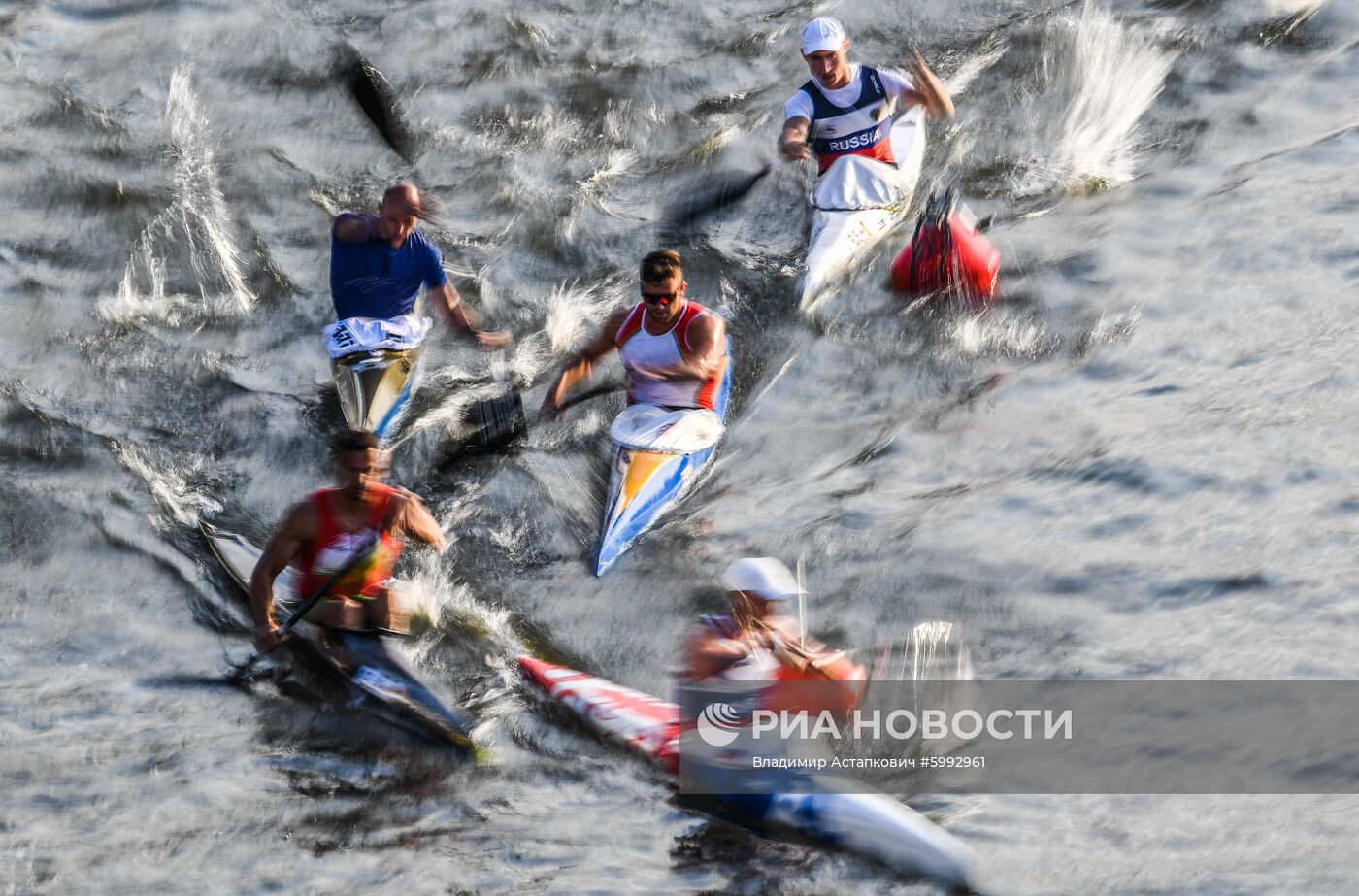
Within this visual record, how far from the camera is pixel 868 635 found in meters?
5.93

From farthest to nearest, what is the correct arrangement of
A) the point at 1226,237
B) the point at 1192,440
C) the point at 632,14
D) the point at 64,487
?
the point at 632,14
the point at 1226,237
the point at 64,487
the point at 1192,440

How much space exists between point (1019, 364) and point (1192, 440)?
1134mm

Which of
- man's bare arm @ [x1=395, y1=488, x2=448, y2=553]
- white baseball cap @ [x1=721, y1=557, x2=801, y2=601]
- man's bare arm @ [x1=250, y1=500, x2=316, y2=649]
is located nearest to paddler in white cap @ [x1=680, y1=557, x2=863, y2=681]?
white baseball cap @ [x1=721, y1=557, x2=801, y2=601]

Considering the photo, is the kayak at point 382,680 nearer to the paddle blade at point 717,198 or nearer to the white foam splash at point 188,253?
the white foam splash at point 188,253

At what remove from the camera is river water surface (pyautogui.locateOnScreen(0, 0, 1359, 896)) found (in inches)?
203

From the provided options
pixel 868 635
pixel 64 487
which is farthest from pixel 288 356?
pixel 868 635

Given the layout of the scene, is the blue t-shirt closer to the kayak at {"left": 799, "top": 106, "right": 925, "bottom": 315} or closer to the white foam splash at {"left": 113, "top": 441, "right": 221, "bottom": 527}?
the white foam splash at {"left": 113, "top": 441, "right": 221, "bottom": 527}

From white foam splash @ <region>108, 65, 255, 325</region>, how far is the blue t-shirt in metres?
1.78

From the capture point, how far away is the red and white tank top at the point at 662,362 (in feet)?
21.3

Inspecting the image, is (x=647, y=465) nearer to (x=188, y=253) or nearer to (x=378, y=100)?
(x=188, y=253)

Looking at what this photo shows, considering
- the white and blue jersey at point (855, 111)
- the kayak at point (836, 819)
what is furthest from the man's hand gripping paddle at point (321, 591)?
the white and blue jersey at point (855, 111)

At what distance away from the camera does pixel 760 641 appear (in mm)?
4973

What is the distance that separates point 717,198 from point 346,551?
4775 mm

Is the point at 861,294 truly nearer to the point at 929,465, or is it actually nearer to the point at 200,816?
the point at 929,465
